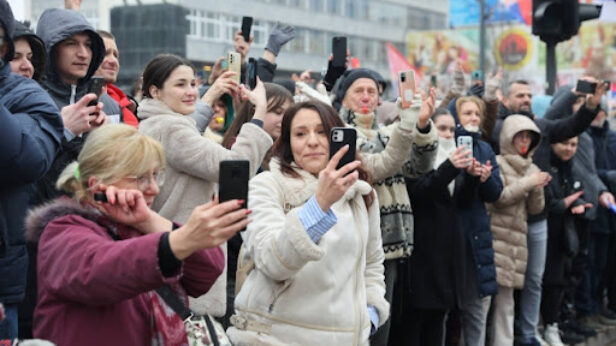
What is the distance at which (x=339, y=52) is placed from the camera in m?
6.77

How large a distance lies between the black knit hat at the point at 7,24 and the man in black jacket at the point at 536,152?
5.18m

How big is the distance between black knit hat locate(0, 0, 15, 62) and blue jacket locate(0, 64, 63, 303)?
76 mm

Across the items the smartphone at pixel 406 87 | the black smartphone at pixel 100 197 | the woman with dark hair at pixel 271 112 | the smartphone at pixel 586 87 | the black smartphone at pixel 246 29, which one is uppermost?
the black smartphone at pixel 246 29

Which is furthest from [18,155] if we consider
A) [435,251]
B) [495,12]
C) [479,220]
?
[495,12]

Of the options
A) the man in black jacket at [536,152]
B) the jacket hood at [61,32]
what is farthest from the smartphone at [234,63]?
the man in black jacket at [536,152]

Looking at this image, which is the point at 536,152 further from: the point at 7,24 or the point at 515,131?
the point at 7,24

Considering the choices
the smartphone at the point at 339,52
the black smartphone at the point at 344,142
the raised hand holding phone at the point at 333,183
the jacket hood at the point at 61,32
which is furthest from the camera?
the smartphone at the point at 339,52

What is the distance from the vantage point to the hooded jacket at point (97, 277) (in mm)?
2609

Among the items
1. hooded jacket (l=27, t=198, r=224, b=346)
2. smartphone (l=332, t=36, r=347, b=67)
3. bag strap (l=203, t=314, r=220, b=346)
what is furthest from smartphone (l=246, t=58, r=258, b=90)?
hooded jacket (l=27, t=198, r=224, b=346)

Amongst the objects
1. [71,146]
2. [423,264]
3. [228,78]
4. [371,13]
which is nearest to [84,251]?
[71,146]

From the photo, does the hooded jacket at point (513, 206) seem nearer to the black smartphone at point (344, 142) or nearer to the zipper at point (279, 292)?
the zipper at point (279, 292)

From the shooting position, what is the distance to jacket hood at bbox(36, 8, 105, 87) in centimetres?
448

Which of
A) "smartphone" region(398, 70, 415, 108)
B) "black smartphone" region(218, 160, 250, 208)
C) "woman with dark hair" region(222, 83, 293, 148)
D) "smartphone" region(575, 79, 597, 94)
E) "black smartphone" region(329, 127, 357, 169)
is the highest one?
"smartphone" region(575, 79, 597, 94)

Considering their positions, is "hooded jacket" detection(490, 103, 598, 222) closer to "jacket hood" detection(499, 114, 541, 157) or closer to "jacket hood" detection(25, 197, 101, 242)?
"jacket hood" detection(499, 114, 541, 157)
